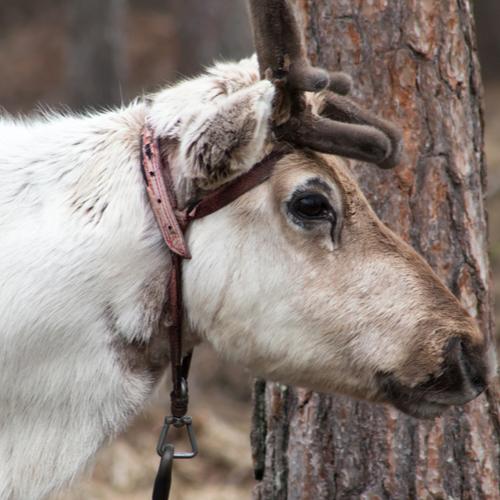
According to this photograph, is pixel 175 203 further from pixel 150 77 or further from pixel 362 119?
pixel 150 77

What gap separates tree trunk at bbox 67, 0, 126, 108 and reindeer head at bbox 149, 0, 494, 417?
9.11 metres

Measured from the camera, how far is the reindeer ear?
328 cm

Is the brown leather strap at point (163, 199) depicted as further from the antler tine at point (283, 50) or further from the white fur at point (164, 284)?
the antler tine at point (283, 50)

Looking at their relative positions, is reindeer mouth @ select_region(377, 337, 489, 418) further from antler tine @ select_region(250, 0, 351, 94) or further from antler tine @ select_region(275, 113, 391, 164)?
antler tine @ select_region(250, 0, 351, 94)

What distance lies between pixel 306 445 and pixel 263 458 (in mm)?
299

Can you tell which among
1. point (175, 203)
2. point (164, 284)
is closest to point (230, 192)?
point (175, 203)

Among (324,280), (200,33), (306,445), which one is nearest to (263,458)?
(306,445)

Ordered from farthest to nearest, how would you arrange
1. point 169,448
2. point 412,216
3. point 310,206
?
1. point 412,216
2. point 169,448
3. point 310,206

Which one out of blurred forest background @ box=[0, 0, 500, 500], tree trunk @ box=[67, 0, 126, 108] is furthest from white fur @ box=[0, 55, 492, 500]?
tree trunk @ box=[67, 0, 126, 108]

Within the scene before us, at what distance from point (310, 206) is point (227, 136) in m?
0.42

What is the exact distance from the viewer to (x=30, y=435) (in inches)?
137

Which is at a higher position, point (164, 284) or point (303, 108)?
point (303, 108)

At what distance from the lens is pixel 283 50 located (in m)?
3.43

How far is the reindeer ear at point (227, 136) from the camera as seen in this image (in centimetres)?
328
